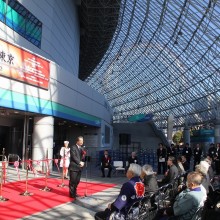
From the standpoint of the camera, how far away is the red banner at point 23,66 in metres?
14.6

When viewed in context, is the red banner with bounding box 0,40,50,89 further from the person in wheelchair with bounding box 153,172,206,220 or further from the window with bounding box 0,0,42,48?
the person in wheelchair with bounding box 153,172,206,220

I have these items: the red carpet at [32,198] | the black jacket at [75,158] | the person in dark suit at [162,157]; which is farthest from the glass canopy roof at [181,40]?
the black jacket at [75,158]

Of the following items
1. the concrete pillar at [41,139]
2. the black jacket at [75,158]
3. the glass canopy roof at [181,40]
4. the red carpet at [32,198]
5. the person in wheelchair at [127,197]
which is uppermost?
the glass canopy roof at [181,40]

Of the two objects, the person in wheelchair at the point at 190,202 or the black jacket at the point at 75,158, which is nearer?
the person in wheelchair at the point at 190,202

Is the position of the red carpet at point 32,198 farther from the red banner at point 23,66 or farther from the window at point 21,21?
the window at point 21,21

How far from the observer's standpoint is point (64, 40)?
2953cm

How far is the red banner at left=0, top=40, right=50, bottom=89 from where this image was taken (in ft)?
47.8

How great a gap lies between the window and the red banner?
3310 mm

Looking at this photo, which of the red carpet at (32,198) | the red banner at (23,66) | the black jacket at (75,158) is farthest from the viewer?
the red banner at (23,66)

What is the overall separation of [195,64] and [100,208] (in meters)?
33.5

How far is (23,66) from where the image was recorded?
51.1 feet

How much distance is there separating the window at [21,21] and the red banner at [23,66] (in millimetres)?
3310

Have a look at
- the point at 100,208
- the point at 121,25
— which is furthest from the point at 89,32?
the point at 100,208

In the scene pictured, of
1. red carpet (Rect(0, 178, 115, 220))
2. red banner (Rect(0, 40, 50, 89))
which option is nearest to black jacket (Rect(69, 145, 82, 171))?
red carpet (Rect(0, 178, 115, 220))
